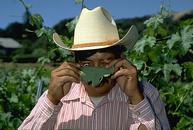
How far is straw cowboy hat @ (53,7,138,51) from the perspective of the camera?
9.79 ft

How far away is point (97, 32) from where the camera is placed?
3051 mm

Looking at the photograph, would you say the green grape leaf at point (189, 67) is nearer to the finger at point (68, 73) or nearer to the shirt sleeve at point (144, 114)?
the shirt sleeve at point (144, 114)

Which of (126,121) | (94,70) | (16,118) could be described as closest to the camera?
(94,70)

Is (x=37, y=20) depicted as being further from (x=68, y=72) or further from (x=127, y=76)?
(x=127, y=76)

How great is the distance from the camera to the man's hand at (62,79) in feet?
8.89

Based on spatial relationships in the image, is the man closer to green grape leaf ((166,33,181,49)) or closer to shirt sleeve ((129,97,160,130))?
shirt sleeve ((129,97,160,130))

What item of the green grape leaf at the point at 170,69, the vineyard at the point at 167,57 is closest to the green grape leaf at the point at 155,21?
the vineyard at the point at 167,57

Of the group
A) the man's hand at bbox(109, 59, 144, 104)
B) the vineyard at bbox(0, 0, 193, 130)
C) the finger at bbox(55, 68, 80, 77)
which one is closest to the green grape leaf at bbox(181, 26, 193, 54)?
the vineyard at bbox(0, 0, 193, 130)

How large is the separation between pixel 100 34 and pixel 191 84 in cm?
167

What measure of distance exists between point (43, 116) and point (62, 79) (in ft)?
1.00

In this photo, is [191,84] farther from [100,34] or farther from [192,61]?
[100,34]

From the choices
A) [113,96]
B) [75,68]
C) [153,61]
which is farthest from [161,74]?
[75,68]

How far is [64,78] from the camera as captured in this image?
107 inches

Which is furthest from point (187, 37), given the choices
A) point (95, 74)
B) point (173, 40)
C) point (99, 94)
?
point (95, 74)
